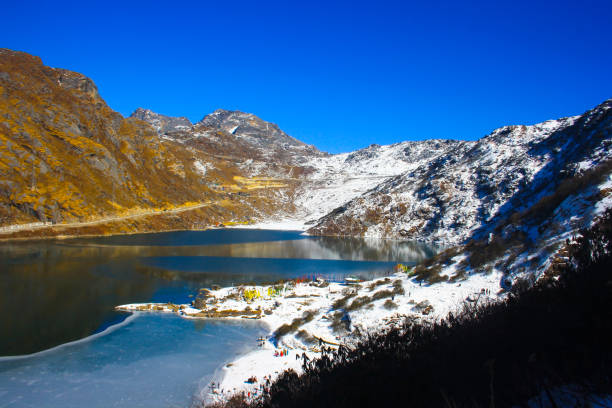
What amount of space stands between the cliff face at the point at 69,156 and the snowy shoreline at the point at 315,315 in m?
62.3

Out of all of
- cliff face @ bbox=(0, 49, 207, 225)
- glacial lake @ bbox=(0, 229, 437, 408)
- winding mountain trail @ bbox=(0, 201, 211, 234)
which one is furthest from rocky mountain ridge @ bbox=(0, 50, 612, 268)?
glacial lake @ bbox=(0, 229, 437, 408)

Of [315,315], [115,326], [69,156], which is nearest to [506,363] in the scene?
[315,315]

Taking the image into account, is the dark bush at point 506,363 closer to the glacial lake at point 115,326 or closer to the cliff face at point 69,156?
the glacial lake at point 115,326

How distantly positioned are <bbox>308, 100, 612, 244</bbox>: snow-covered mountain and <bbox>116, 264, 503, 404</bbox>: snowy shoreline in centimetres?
4804

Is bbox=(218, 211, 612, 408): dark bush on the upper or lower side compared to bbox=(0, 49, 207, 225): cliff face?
lower

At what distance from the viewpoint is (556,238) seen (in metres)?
16.2

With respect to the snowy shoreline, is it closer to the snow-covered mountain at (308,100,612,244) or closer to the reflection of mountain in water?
the reflection of mountain in water

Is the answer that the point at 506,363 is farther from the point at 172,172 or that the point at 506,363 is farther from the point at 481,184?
the point at 172,172

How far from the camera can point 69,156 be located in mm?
87375

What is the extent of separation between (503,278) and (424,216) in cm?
7232

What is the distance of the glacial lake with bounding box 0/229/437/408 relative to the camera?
15438 millimetres

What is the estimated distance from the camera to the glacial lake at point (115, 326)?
15.4 meters

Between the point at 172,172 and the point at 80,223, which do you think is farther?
the point at 172,172

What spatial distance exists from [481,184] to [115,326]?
81.5 m
